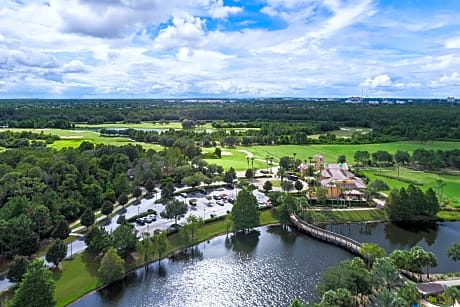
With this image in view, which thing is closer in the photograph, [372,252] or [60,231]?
[372,252]

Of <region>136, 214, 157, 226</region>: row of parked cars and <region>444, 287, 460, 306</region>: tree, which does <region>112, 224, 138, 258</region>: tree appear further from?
<region>444, 287, 460, 306</region>: tree

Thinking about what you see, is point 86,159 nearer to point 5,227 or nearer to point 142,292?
point 5,227

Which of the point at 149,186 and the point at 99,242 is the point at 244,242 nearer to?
the point at 99,242

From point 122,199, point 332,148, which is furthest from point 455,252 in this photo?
point 332,148


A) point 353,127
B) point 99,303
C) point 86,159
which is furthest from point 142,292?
point 353,127

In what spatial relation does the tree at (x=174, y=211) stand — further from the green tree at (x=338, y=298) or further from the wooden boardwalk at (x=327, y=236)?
the green tree at (x=338, y=298)

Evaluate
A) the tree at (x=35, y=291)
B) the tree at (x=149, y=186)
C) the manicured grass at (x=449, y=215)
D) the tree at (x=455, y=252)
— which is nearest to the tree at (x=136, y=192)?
the tree at (x=149, y=186)

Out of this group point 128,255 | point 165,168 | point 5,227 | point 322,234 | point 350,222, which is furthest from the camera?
point 165,168
